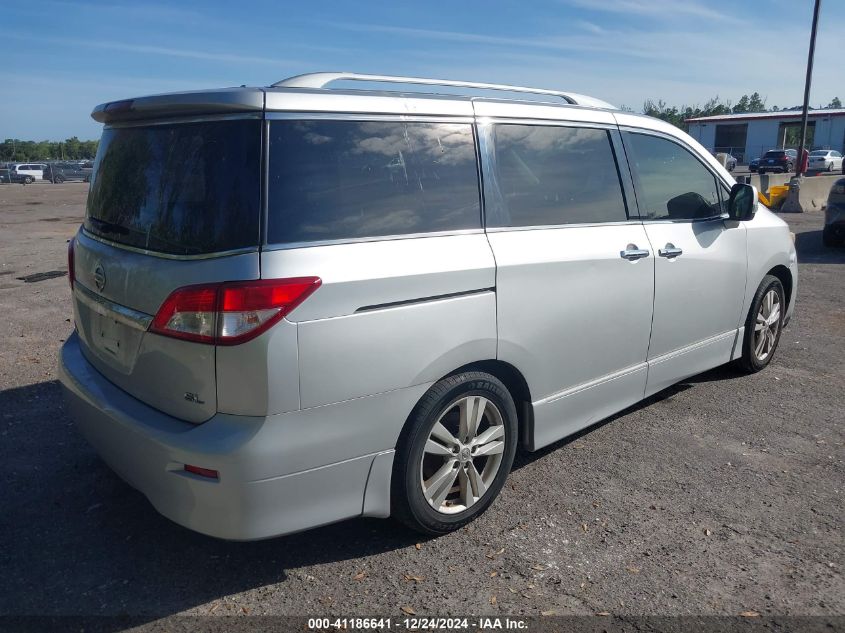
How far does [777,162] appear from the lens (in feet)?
144

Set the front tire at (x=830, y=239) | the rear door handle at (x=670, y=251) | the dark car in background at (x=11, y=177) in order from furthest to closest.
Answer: the dark car in background at (x=11, y=177), the front tire at (x=830, y=239), the rear door handle at (x=670, y=251)

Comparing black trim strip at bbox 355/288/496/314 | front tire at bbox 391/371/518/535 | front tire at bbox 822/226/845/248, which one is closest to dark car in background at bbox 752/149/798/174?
front tire at bbox 822/226/845/248

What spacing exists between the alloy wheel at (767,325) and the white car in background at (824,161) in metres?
43.8

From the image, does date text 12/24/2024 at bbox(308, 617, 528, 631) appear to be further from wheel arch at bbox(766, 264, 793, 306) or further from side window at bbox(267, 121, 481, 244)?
wheel arch at bbox(766, 264, 793, 306)

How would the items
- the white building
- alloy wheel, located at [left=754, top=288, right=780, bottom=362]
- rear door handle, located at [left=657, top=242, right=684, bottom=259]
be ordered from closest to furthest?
rear door handle, located at [left=657, top=242, right=684, bottom=259] < alloy wheel, located at [left=754, top=288, right=780, bottom=362] < the white building

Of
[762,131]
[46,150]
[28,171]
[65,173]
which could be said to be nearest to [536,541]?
[28,171]

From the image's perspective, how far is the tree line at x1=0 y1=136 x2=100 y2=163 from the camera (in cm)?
7975

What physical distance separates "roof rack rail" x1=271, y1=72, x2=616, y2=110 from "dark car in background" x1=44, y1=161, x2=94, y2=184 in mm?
45389

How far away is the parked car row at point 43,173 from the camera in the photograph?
139 ft

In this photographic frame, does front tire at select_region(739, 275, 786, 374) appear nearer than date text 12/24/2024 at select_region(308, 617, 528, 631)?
No

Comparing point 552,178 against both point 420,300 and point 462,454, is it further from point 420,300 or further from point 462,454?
point 462,454

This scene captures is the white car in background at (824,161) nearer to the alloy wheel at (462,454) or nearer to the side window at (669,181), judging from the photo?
the side window at (669,181)

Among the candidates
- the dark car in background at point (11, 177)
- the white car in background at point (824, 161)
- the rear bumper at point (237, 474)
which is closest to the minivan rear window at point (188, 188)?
the rear bumper at point (237, 474)

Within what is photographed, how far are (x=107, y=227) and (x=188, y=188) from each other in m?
0.69
